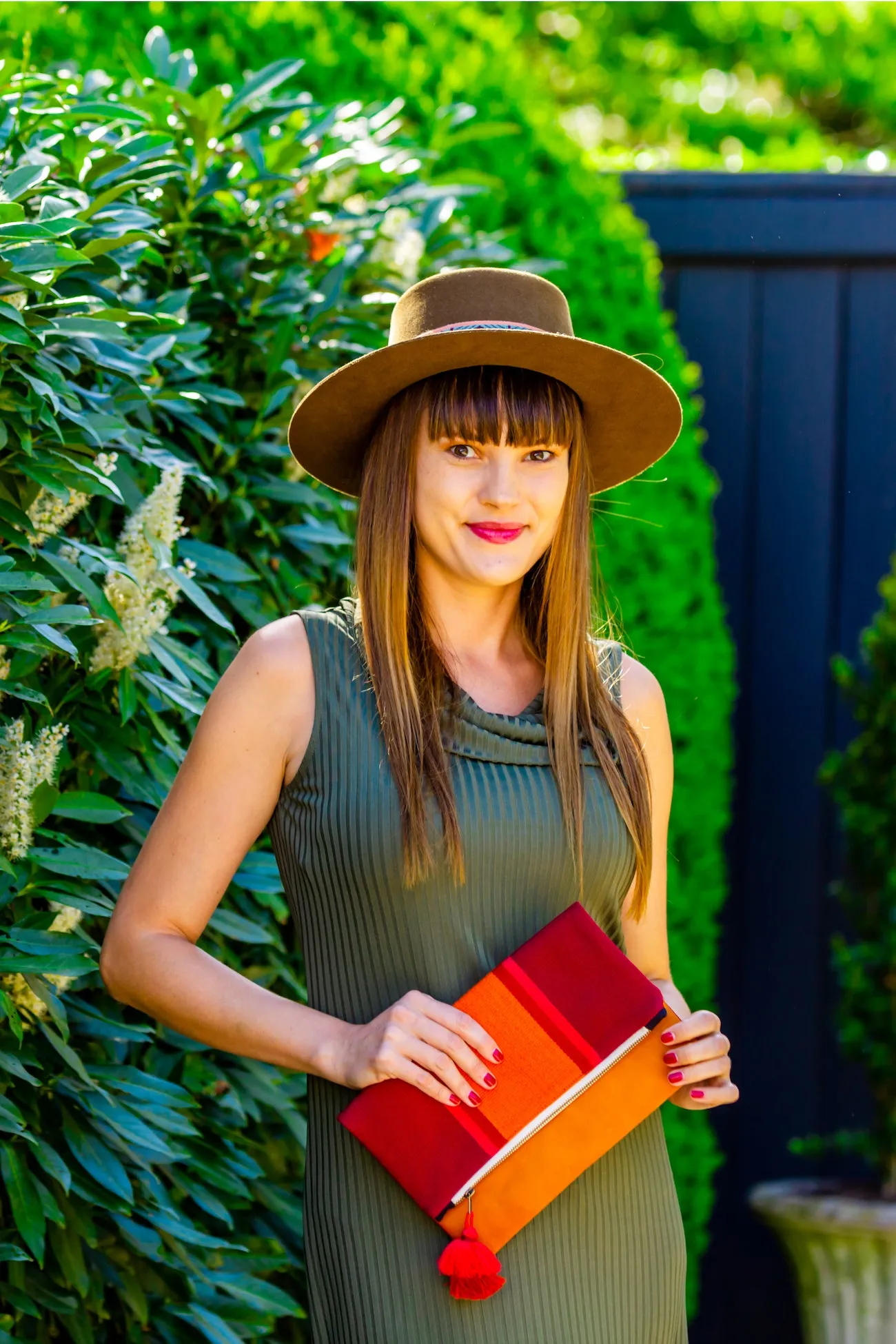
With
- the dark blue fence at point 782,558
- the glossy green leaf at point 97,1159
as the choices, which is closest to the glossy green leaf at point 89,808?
the glossy green leaf at point 97,1159

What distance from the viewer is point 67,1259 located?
197 centimetres

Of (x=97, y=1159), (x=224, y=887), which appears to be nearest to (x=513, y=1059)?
(x=224, y=887)

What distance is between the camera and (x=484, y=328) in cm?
178

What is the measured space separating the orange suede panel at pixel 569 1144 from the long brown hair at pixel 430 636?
0.71ft

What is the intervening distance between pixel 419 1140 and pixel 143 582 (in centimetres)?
79

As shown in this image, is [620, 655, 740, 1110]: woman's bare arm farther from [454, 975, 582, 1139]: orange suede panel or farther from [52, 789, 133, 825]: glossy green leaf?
[52, 789, 133, 825]: glossy green leaf

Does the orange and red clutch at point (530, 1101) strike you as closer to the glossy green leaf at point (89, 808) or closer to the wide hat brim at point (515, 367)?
the glossy green leaf at point (89, 808)

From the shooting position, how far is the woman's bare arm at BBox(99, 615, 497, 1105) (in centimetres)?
163

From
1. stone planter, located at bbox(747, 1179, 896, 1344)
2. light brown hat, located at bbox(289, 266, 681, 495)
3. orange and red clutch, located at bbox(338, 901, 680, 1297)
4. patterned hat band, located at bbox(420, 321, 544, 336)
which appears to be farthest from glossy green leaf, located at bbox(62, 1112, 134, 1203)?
stone planter, located at bbox(747, 1179, 896, 1344)

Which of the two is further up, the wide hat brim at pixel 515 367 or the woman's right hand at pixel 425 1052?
the wide hat brim at pixel 515 367

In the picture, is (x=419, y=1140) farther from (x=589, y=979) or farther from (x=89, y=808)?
(x=89, y=808)

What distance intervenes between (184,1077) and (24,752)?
0.64 m

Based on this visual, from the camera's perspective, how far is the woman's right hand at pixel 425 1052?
61.2 inches

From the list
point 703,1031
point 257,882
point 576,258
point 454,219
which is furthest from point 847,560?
point 703,1031
